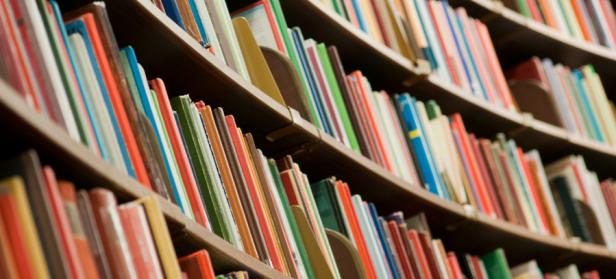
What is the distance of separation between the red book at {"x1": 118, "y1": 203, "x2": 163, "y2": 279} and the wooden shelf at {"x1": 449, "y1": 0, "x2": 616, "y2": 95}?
6.91 ft

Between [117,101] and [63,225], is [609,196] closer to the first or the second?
[117,101]

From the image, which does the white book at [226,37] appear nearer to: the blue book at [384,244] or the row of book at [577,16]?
the blue book at [384,244]

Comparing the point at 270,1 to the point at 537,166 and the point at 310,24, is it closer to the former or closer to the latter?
the point at 310,24

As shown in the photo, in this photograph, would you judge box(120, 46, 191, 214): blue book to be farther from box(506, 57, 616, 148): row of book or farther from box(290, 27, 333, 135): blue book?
box(506, 57, 616, 148): row of book

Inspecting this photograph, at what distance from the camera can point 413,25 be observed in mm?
2975

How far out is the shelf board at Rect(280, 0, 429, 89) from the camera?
2.54 metres

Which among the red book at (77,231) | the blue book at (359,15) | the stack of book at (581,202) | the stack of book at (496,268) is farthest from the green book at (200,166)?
the stack of book at (581,202)

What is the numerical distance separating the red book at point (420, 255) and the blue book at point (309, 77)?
344mm

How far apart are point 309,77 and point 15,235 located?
1270mm

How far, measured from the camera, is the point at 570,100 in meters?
3.63

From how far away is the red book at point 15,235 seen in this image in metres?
1.19

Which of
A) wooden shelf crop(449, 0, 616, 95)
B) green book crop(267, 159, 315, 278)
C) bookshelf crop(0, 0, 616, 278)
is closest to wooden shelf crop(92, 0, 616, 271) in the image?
bookshelf crop(0, 0, 616, 278)

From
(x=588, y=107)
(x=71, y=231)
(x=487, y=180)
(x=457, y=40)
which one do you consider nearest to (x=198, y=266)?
(x=71, y=231)

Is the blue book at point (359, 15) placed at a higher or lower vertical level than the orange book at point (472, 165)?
higher
